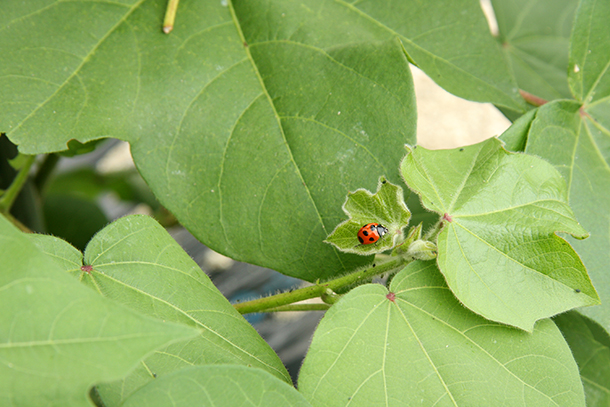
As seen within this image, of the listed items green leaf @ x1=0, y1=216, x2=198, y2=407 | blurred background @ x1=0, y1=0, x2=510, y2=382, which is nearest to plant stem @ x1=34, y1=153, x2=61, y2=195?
blurred background @ x1=0, y1=0, x2=510, y2=382

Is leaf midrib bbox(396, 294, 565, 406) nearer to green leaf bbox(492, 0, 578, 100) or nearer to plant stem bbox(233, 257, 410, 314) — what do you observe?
plant stem bbox(233, 257, 410, 314)

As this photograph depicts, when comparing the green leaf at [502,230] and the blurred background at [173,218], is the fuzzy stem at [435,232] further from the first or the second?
the blurred background at [173,218]

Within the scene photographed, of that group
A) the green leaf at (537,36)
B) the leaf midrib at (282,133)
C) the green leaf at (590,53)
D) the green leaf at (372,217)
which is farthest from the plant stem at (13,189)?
the green leaf at (537,36)

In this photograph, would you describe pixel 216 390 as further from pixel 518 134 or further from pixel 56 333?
pixel 518 134

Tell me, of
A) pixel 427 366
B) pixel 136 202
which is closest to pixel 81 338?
pixel 427 366

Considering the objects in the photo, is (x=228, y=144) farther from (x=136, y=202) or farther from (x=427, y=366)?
(x=136, y=202)

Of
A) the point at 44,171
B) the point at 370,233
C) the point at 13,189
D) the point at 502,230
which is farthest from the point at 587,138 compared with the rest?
the point at 44,171
